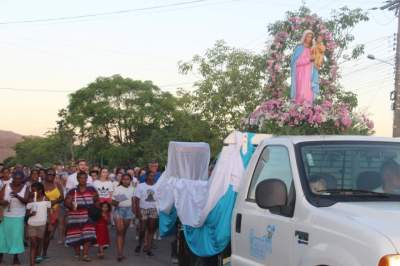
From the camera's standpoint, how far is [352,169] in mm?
5023

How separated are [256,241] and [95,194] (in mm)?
7198

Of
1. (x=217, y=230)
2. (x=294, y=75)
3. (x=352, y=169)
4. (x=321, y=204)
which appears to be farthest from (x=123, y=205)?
(x=321, y=204)

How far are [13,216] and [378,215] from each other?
848cm

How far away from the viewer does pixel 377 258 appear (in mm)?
3646

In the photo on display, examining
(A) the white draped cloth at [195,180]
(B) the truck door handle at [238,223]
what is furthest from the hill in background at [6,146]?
(B) the truck door handle at [238,223]

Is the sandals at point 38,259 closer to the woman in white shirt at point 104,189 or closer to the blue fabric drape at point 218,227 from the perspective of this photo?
the woman in white shirt at point 104,189

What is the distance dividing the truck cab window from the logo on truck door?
0.34 metres

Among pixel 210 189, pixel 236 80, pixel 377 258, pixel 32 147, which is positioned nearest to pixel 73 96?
pixel 236 80

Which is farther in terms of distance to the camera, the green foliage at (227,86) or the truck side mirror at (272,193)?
the green foliage at (227,86)

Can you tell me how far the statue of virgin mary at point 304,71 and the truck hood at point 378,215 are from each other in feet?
21.2

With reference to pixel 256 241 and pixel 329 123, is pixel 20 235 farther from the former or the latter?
pixel 256 241

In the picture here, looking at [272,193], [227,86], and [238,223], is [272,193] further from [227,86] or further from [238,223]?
[227,86]

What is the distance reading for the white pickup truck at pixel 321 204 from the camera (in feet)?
12.9

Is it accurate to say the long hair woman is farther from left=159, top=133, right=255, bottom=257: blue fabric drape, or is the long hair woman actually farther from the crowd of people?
left=159, top=133, right=255, bottom=257: blue fabric drape
